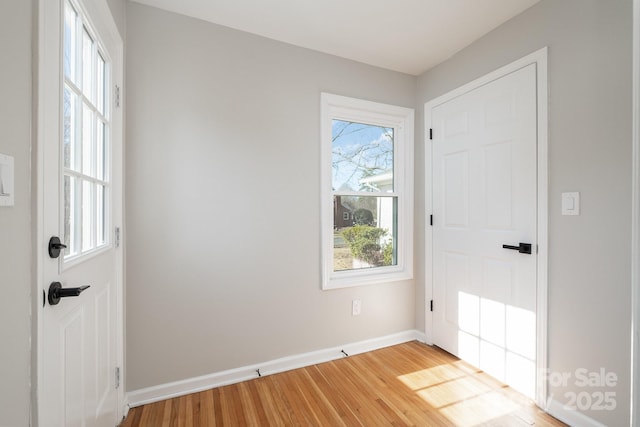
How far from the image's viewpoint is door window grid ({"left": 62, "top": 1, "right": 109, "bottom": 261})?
3.38 ft

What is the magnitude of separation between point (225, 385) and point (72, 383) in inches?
45.2

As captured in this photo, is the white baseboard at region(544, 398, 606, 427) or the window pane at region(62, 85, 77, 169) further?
the white baseboard at region(544, 398, 606, 427)

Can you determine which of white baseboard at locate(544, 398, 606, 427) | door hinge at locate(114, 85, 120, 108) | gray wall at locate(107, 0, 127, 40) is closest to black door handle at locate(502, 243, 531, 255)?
white baseboard at locate(544, 398, 606, 427)

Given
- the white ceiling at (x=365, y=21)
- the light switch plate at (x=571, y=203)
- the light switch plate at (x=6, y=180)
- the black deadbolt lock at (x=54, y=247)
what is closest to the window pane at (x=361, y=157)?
the white ceiling at (x=365, y=21)

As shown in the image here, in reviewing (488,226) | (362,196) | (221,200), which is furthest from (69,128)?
(488,226)

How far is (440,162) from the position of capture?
2447mm

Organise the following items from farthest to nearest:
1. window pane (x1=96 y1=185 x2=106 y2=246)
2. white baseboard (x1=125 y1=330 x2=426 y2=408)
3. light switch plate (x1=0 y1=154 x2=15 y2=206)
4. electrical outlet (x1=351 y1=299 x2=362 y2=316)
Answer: electrical outlet (x1=351 y1=299 x2=362 y2=316), white baseboard (x1=125 y1=330 x2=426 y2=408), window pane (x1=96 y1=185 x2=106 y2=246), light switch plate (x1=0 y1=154 x2=15 y2=206)

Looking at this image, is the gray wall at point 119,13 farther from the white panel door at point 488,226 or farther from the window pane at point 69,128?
the white panel door at point 488,226

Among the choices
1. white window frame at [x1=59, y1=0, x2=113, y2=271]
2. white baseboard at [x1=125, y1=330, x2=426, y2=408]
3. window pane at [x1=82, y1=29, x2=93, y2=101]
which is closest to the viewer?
white window frame at [x1=59, y1=0, x2=113, y2=271]

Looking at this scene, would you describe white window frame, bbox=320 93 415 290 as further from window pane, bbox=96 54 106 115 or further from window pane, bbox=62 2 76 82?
window pane, bbox=62 2 76 82

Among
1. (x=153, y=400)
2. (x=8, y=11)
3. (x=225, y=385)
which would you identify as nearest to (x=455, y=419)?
(x=225, y=385)

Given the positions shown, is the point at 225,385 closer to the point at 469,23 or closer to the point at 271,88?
the point at 271,88

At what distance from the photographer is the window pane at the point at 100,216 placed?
4.43 feet

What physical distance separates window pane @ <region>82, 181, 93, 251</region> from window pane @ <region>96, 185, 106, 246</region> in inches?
2.9
